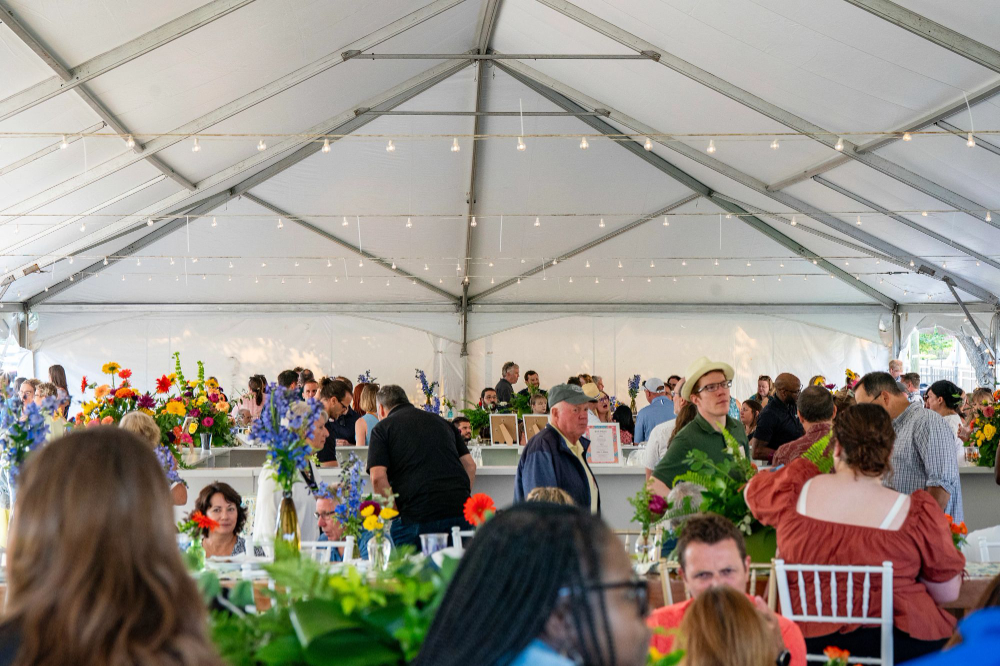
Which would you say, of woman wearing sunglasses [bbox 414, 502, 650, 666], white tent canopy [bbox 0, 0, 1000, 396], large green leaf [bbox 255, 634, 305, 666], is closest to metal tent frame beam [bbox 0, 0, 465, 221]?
white tent canopy [bbox 0, 0, 1000, 396]

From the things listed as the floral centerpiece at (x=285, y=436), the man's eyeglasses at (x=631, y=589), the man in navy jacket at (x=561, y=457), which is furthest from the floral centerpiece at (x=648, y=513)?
the man's eyeglasses at (x=631, y=589)

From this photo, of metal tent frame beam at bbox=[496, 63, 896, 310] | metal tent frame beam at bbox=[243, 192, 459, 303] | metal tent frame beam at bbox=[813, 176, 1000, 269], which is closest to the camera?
metal tent frame beam at bbox=[813, 176, 1000, 269]

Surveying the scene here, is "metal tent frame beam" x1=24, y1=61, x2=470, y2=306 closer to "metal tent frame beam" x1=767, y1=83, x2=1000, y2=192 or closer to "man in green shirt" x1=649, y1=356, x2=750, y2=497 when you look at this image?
"metal tent frame beam" x1=767, y1=83, x2=1000, y2=192

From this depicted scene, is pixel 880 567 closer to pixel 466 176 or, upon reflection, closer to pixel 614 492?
pixel 614 492

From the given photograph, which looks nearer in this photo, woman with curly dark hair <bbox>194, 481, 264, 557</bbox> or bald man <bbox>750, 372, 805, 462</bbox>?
woman with curly dark hair <bbox>194, 481, 264, 557</bbox>

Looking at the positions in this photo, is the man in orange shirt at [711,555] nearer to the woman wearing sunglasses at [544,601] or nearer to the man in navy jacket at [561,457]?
the man in navy jacket at [561,457]

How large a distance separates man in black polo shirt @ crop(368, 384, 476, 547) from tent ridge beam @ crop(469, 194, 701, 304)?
935 centimetres

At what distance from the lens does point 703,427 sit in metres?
3.80

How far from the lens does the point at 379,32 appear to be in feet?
28.0

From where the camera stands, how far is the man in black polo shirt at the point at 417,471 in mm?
4383

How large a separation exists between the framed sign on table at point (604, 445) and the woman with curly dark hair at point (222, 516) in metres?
2.77

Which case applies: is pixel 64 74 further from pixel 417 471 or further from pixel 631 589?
pixel 631 589

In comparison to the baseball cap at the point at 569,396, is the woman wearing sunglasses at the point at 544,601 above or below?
below

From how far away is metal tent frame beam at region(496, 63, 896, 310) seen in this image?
35.5ft
